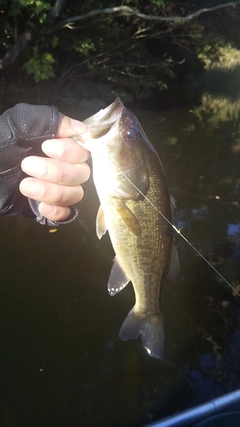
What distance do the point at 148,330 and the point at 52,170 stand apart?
3.79ft

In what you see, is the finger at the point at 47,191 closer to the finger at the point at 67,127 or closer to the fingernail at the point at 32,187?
the fingernail at the point at 32,187

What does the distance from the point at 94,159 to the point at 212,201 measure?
5.54 meters

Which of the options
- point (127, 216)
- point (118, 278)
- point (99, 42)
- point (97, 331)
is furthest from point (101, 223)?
point (99, 42)

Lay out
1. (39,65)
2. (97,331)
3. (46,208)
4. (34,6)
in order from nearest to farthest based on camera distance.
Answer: (46,208) < (97,331) < (34,6) < (39,65)

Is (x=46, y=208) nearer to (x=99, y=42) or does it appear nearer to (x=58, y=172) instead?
(x=58, y=172)

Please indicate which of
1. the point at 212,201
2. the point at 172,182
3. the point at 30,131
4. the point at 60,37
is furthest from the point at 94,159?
the point at 60,37

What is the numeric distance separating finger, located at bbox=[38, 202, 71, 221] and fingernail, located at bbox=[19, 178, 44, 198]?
8 centimetres

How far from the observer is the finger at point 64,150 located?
1.88 m

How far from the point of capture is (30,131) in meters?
1.90

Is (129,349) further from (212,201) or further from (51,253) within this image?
(212,201)

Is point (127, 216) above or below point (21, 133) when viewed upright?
below

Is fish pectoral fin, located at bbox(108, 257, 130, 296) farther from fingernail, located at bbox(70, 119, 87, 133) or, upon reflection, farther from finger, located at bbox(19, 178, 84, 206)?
fingernail, located at bbox(70, 119, 87, 133)

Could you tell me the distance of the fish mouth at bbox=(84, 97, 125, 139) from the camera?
6.82 feet

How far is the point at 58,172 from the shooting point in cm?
193
